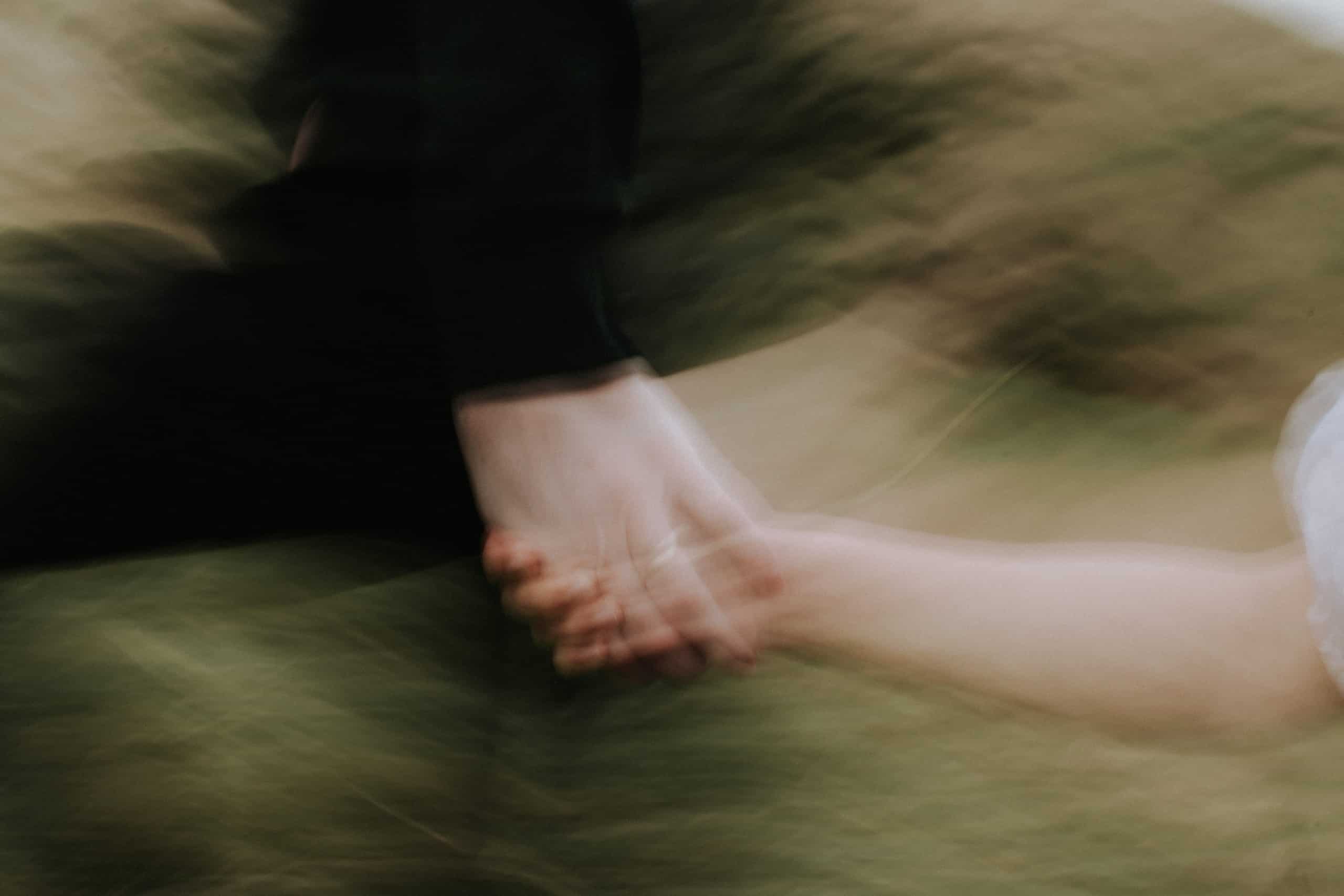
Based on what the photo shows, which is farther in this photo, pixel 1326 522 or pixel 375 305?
pixel 375 305

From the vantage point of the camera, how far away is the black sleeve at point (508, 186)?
0.33 m

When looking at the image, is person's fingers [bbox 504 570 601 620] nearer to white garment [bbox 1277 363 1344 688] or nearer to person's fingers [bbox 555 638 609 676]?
person's fingers [bbox 555 638 609 676]

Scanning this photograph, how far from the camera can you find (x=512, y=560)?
1.11 feet

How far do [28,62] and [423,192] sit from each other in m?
0.15

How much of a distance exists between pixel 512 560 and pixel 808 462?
11cm

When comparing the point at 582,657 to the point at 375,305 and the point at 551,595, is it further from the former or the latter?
the point at 375,305

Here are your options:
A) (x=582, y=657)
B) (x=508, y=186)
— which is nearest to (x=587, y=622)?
(x=582, y=657)

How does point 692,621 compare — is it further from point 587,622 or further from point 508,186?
point 508,186

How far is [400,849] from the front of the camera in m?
0.27

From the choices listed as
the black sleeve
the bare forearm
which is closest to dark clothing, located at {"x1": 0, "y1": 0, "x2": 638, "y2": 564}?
the black sleeve

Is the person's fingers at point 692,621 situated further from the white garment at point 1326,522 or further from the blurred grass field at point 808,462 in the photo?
the white garment at point 1326,522

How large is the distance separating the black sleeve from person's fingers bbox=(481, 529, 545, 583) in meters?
0.05

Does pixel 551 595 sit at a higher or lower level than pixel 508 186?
lower

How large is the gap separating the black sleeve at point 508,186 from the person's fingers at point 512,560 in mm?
48
